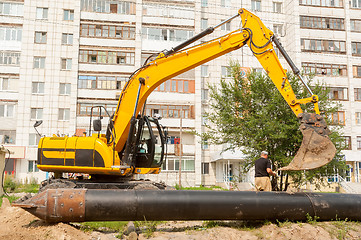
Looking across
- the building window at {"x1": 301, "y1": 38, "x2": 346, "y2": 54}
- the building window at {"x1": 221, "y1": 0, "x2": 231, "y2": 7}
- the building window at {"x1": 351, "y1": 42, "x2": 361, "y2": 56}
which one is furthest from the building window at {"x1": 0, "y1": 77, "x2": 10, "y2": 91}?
the building window at {"x1": 351, "y1": 42, "x2": 361, "y2": 56}

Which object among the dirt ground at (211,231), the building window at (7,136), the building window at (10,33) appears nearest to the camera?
the dirt ground at (211,231)

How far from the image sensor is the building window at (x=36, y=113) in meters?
36.1

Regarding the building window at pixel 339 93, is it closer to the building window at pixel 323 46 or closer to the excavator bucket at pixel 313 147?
the building window at pixel 323 46

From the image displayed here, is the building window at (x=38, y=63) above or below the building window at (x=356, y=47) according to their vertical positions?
below

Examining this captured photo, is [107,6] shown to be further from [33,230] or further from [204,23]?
[33,230]

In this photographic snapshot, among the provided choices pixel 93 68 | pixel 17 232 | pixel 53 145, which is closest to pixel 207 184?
pixel 93 68

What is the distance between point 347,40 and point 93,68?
2881 cm

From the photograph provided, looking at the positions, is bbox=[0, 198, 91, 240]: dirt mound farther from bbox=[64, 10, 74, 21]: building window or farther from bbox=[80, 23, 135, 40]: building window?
bbox=[64, 10, 74, 21]: building window

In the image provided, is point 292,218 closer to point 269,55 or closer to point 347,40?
point 269,55

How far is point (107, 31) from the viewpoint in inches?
1438

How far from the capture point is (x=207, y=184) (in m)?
37.1

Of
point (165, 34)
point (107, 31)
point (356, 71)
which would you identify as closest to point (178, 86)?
point (165, 34)

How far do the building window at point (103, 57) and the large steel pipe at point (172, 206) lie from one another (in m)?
28.3

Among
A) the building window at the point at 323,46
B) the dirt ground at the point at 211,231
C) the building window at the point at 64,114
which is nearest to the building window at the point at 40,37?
the building window at the point at 64,114
